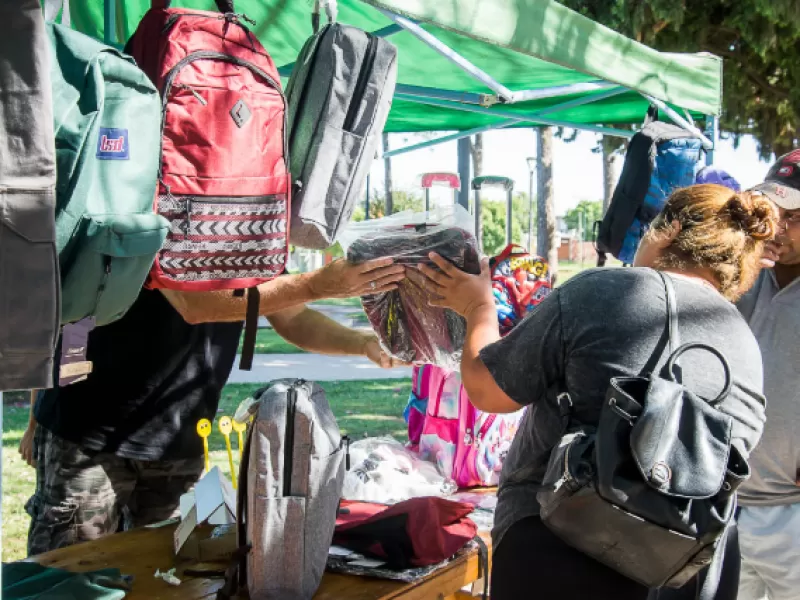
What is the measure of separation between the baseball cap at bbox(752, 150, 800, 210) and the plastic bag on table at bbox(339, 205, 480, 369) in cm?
103

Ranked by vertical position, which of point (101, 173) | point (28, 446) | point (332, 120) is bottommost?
point (28, 446)

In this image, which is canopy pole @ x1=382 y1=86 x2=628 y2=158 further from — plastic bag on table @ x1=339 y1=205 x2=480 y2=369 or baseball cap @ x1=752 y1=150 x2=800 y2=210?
plastic bag on table @ x1=339 y1=205 x2=480 y2=369

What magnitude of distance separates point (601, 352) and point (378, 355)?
1.06 meters

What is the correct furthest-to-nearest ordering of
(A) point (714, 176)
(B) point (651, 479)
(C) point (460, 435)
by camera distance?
(A) point (714, 176) → (C) point (460, 435) → (B) point (651, 479)

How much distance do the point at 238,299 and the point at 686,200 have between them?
120 centimetres

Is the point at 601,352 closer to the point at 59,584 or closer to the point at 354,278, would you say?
the point at 354,278

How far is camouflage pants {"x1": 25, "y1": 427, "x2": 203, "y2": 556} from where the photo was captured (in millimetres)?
2488

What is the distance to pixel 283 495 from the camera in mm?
1851

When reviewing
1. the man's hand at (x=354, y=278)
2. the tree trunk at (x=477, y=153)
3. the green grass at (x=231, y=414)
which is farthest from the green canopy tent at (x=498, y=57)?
the tree trunk at (x=477, y=153)

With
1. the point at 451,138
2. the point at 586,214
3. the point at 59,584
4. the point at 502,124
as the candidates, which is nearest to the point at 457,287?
the point at 59,584

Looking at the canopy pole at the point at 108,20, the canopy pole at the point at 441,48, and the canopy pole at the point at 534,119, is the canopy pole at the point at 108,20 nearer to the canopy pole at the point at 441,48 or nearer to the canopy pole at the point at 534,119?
the canopy pole at the point at 441,48

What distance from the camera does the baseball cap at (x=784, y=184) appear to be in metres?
2.65

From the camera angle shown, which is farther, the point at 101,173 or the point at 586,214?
the point at 586,214

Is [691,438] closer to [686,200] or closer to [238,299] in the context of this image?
[686,200]
